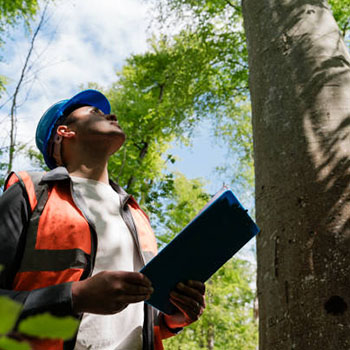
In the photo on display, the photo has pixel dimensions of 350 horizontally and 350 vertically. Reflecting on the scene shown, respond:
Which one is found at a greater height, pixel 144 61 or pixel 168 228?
pixel 144 61

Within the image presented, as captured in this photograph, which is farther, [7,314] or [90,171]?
[90,171]

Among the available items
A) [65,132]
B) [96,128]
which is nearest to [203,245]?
[96,128]

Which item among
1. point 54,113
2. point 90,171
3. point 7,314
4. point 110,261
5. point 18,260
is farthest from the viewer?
point 54,113

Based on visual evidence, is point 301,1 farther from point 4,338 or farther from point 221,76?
point 221,76

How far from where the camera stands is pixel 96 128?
7.13 feet

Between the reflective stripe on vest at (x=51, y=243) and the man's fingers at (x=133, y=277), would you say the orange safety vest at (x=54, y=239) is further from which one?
the man's fingers at (x=133, y=277)

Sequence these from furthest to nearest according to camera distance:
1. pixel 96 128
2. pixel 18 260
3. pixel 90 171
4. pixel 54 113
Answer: pixel 54 113, pixel 96 128, pixel 90 171, pixel 18 260

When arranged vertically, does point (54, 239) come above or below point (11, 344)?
below

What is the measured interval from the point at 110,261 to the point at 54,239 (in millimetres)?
285

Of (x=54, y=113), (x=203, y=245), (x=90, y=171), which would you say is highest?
(x=54, y=113)

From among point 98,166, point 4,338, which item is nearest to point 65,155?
point 98,166

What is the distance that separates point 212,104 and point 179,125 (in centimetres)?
99

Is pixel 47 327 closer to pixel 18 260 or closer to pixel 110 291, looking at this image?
pixel 110 291

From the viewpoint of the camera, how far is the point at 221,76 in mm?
8859
